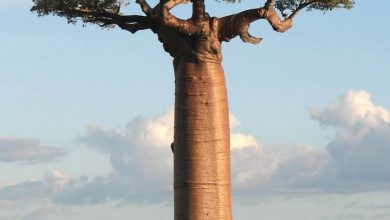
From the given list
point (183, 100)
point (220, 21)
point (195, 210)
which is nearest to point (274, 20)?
point (220, 21)

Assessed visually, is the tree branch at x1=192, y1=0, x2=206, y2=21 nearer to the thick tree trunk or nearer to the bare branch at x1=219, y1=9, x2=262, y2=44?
the bare branch at x1=219, y1=9, x2=262, y2=44

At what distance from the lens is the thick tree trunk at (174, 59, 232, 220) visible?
16203mm

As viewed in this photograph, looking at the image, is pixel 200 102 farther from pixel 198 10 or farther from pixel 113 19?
pixel 113 19

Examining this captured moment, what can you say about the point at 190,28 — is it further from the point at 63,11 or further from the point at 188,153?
the point at 63,11

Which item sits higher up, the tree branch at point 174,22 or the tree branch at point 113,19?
the tree branch at point 113,19

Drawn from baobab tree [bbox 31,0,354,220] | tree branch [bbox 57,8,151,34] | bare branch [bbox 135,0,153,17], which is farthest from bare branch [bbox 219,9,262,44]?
tree branch [bbox 57,8,151,34]

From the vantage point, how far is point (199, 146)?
16.2m

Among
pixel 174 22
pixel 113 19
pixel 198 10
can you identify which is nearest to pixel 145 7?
pixel 174 22

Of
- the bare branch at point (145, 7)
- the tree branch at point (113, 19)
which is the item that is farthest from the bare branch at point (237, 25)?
the tree branch at point (113, 19)

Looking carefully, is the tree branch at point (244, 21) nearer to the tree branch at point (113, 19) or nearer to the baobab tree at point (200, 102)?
the baobab tree at point (200, 102)

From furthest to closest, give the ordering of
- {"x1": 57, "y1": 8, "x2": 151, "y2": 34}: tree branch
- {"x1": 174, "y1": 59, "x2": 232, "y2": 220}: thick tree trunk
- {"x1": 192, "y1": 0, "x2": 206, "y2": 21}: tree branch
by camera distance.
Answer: {"x1": 57, "y1": 8, "x2": 151, "y2": 34}: tree branch → {"x1": 192, "y1": 0, "x2": 206, "y2": 21}: tree branch → {"x1": 174, "y1": 59, "x2": 232, "y2": 220}: thick tree trunk

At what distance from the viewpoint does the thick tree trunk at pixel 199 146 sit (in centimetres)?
1620

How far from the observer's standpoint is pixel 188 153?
16.2m

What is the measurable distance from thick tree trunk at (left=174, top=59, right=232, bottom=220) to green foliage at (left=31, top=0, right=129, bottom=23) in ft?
8.43
